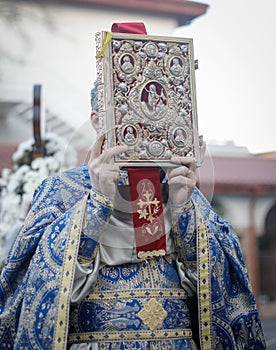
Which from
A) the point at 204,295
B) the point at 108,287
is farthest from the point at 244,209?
the point at 108,287

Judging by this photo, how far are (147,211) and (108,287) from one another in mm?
295

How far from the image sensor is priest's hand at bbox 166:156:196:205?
7.42 feet

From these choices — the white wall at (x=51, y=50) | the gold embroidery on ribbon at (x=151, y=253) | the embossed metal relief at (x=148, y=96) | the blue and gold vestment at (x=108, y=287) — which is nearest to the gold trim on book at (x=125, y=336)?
the blue and gold vestment at (x=108, y=287)

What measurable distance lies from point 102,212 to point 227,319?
63 cm

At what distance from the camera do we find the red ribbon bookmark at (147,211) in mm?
2271

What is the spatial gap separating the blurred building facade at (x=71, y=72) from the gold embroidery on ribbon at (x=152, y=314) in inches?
149

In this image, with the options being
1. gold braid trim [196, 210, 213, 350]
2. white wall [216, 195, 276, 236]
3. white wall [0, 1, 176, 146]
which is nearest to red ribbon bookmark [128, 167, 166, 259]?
gold braid trim [196, 210, 213, 350]

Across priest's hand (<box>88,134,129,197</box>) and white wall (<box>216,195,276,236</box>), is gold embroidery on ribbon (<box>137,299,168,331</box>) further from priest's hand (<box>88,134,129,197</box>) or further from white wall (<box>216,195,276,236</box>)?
white wall (<box>216,195,276,236</box>)

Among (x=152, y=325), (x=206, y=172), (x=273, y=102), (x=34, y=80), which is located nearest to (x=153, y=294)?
(x=152, y=325)

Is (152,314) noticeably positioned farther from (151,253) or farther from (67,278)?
(67,278)

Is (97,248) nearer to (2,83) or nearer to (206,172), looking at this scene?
(206,172)

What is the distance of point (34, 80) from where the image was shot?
27.6 ft

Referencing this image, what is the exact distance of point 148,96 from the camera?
225 cm

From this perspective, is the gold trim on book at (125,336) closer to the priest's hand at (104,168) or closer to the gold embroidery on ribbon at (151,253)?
the gold embroidery on ribbon at (151,253)
